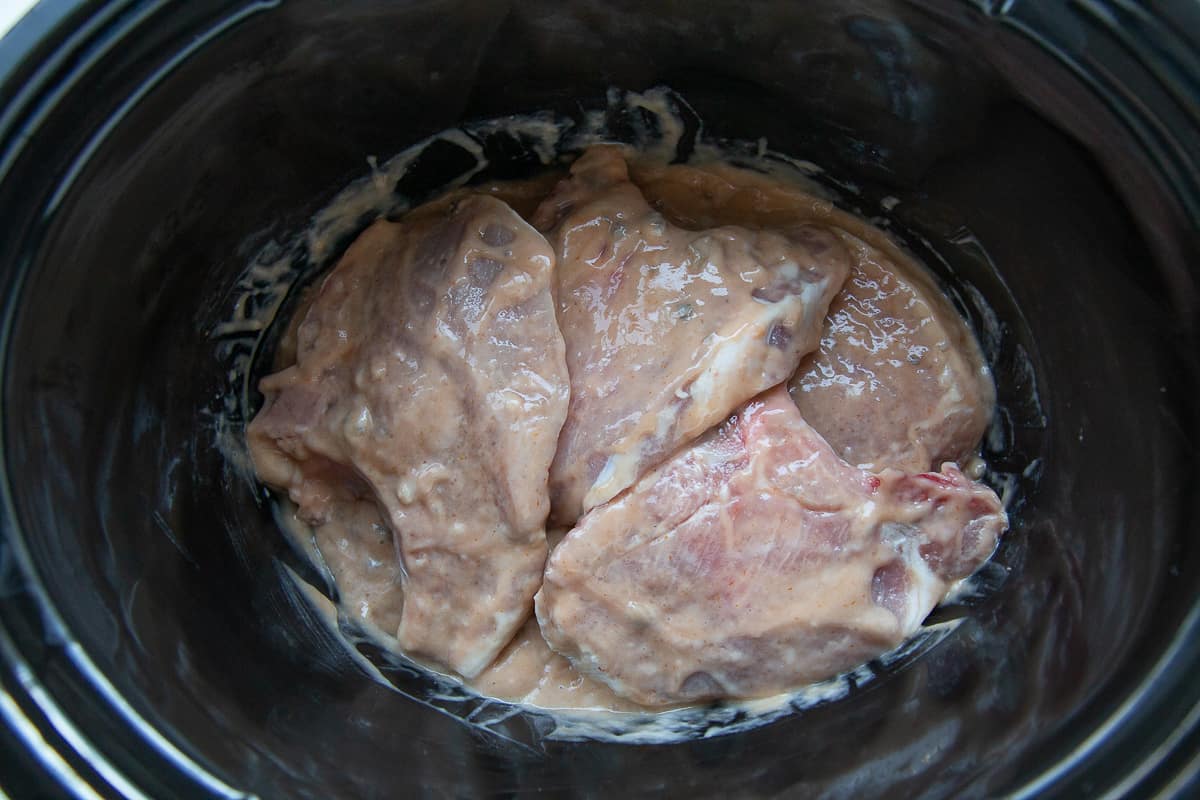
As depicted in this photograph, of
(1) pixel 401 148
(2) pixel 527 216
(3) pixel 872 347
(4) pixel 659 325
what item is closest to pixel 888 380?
(3) pixel 872 347

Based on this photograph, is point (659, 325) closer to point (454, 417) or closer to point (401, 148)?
point (454, 417)

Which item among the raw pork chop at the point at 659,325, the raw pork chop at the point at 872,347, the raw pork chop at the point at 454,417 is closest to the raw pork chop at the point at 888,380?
the raw pork chop at the point at 872,347

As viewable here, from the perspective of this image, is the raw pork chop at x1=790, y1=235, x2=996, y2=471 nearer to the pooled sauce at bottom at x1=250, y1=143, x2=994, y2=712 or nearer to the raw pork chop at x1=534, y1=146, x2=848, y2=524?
the pooled sauce at bottom at x1=250, y1=143, x2=994, y2=712

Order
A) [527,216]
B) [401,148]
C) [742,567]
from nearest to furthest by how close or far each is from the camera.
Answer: [742,567] → [401,148] → [527,216]

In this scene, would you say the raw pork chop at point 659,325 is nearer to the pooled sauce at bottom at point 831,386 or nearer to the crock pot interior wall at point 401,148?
the pooled sauce at bottom at point 831,386

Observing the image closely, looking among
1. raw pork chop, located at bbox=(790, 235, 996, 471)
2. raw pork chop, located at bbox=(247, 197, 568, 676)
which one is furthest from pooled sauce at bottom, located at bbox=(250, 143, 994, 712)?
raw pork chop, located at bbox=(247, 197, 568, 676)

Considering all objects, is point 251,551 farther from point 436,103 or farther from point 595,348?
point 436,103

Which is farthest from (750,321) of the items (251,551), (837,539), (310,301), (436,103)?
(251,551)
